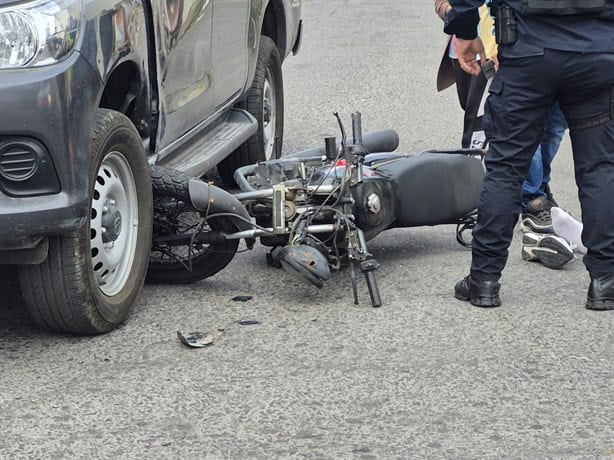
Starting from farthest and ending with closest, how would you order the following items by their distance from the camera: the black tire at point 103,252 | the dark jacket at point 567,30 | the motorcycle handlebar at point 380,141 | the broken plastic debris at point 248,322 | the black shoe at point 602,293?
the motorcycle handlebar at point 380,141 < the black shoe at point 602,293 < the broken plastic debris at point 248,322 < the dark jacket at point 567,30 < the black tire at point 103,252

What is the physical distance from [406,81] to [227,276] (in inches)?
227

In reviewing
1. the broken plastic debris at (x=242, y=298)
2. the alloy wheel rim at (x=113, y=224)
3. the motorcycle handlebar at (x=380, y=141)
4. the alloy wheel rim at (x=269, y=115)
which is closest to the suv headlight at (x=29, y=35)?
the alloy wheel rim at (x=113, y=224)

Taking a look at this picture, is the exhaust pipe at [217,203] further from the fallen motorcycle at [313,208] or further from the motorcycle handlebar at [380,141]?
the motorcycle handlebar at [380,141]

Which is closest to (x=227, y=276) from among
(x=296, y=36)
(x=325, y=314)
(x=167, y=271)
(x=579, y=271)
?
(x=167, y=271)

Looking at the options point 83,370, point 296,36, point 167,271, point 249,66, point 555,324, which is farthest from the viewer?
point 296,36

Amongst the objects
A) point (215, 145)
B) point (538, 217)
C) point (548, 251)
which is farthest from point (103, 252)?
point (538, 217)

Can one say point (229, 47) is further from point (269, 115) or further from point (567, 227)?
point (567, 227)

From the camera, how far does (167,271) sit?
18.3ft

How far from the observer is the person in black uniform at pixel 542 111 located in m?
4.94

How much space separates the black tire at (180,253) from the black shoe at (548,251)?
145 centimetres

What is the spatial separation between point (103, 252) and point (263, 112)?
280cm

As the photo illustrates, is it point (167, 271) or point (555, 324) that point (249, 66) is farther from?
point (555, 324)

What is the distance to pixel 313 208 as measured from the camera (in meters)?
5.41

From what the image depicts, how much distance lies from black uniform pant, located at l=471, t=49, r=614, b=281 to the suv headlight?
1832 millimetres
